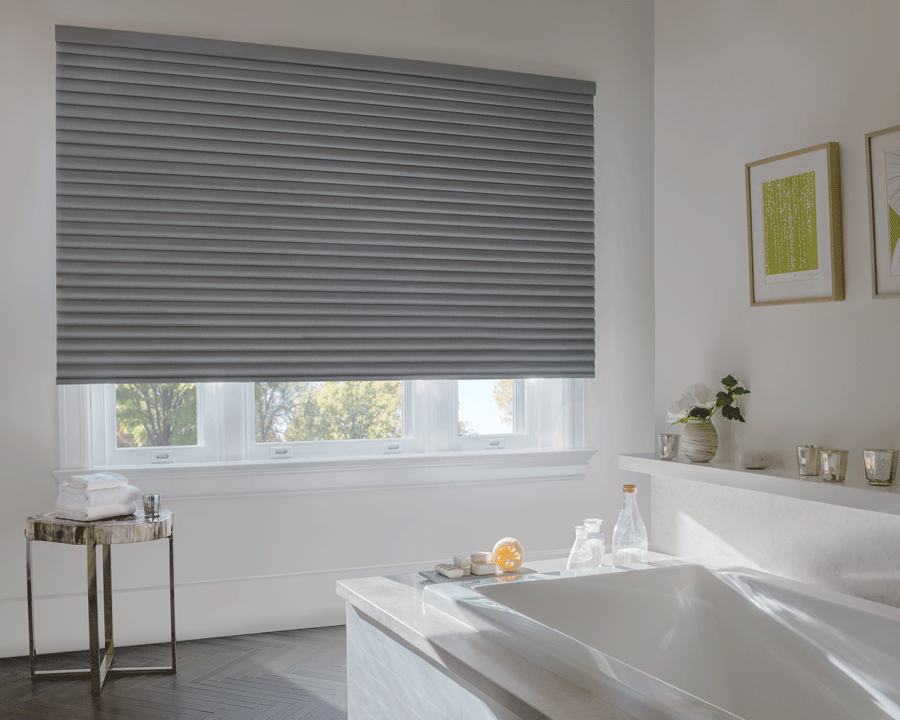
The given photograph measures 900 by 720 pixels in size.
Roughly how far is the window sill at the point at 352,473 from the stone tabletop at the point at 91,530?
0.41 meters

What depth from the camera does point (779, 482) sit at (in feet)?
6.17

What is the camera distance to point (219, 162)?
3289 mm

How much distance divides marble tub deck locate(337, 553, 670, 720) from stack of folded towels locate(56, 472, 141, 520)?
114 centimetres

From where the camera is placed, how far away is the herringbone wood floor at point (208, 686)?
8.45ft

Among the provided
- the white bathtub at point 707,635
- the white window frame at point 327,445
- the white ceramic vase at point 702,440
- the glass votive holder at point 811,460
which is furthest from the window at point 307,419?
the glass votive holder at point 811,460

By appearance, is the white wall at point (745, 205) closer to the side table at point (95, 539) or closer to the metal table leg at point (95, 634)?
the side table at point (95, 539)

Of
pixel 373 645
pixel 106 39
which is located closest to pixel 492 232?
pixel 106 39

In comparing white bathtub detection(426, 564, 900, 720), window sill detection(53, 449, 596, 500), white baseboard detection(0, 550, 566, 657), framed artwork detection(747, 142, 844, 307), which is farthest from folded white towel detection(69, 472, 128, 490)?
framed artwork detection(747, 142, 844, 307)

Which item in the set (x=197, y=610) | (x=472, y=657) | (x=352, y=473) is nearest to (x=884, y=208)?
(x=472, y=657)

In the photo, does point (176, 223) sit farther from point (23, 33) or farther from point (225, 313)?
point (23, 33)

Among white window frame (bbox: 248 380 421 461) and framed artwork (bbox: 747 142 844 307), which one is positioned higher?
framed artwork (bbox: 747 142 844 307)

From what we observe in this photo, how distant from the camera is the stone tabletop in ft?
8.82

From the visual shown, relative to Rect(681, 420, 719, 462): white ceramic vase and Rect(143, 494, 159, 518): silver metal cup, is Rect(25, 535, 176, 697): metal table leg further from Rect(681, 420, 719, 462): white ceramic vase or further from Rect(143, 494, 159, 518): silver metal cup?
Rect(681, 420, 719, 462): white ceramic vase

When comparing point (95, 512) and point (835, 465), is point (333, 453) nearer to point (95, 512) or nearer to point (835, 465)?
point (95, 512)
